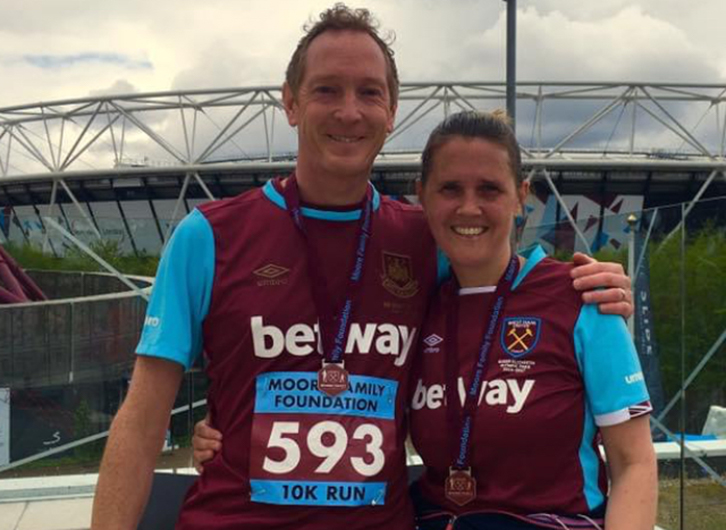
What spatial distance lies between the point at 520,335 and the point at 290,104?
107 cm

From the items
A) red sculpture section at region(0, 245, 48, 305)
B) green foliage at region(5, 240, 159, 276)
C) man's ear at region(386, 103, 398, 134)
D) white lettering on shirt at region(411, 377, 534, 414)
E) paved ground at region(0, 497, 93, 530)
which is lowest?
paved ground at region(0, 497, 93, 530)

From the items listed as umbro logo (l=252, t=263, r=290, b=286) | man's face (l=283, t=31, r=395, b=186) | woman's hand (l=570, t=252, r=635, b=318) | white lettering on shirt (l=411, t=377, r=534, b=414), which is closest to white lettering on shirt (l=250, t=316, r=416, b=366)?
umbro logo (l=252, t=263, r=290, b=286)

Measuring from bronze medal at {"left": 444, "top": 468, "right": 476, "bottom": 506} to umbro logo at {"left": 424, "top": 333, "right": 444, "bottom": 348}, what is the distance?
0.40 meters

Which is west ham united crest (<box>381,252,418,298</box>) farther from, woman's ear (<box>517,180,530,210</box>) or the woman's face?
woman's ear (<box>517,180,530,210</box>)

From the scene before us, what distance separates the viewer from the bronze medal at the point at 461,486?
2326 millimetres

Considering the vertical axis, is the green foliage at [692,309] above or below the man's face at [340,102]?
below

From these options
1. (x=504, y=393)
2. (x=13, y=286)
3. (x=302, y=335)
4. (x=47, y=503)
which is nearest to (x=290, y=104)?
(x=302, y=335)

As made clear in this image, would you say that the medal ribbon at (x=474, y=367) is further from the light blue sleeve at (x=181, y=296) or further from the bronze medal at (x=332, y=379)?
the light blue sleeve at (x=181, y=296)

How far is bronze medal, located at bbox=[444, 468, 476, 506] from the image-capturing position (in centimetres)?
233

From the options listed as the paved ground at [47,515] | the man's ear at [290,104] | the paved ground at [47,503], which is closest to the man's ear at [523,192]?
the man's ear at [290,104]

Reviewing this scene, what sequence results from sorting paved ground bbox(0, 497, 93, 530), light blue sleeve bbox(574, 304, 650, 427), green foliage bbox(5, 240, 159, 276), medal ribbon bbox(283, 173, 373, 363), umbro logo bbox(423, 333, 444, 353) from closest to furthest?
1. light blue sleeve bbox(574, 304, 650, 427)
2. medal ribbon bbox(283, 173, 373, 363)
3. umbro logo bbox(423, 333, 444, 353)
4. paved ground bbox(0, 497, 93, 530)
5. green foliage bbox(5, 240, 159, 276)

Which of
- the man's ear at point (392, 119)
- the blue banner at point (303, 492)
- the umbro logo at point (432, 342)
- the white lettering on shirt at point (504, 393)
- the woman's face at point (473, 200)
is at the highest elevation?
the man's ear at point (392, 119)

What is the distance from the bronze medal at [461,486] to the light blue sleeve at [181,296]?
891 mm

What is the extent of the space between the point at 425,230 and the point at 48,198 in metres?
52.2
